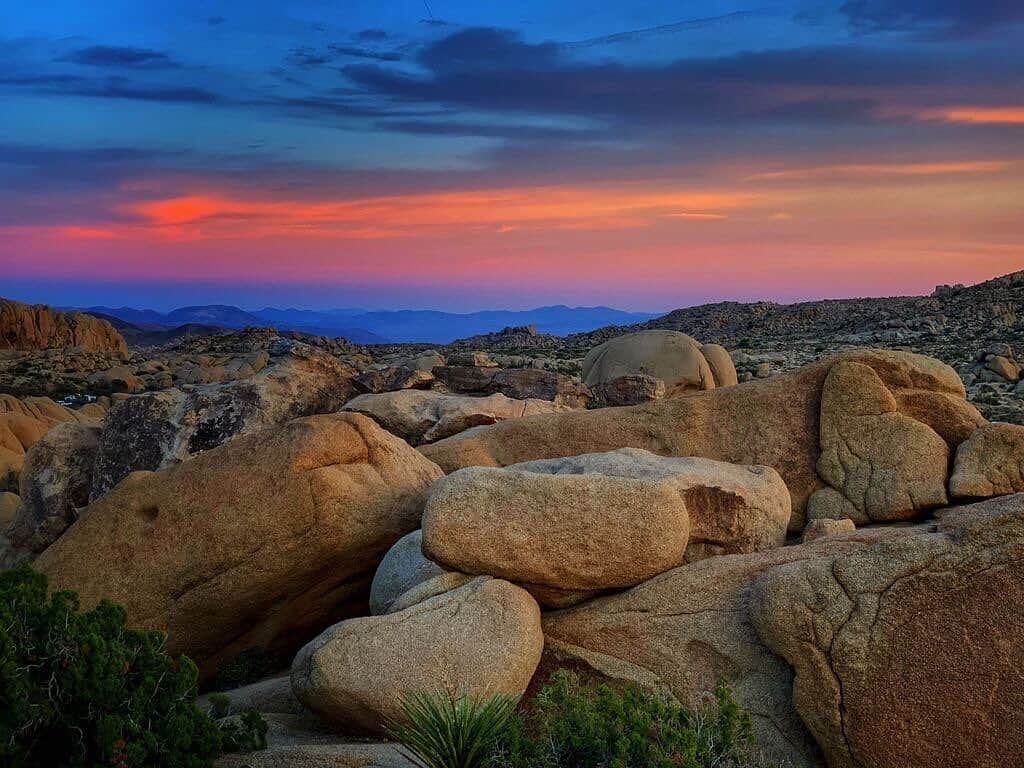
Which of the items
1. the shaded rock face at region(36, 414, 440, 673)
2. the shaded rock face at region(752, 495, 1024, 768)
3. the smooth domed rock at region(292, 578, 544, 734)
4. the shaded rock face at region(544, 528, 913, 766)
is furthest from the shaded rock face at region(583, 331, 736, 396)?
the shaded rock face at region(752, 495, 1024, 768)

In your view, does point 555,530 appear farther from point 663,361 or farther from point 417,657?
point 663,361

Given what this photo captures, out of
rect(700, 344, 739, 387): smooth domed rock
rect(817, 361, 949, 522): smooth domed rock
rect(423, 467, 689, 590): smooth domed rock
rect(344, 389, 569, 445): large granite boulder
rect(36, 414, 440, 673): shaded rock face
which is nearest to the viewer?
rect(423, 467, 689, 590): smooth domed rock

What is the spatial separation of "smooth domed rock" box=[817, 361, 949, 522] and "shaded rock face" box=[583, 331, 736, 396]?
55.7 ft

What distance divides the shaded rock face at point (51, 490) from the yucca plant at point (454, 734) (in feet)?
36.0

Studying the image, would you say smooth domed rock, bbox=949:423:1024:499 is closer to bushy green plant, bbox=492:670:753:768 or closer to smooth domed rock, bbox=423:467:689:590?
smooth domed rock, bbox=423:467:689:590

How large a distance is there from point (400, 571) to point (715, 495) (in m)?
4.89

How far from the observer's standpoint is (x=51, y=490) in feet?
56.3

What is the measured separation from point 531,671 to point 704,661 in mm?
2093

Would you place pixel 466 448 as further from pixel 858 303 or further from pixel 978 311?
pixel 858 303

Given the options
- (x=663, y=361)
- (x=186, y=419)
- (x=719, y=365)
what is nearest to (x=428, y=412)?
(x=186, y=419)

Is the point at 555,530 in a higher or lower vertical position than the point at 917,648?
higher

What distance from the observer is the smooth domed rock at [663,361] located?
34875mm

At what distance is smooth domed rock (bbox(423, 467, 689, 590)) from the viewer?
11.8 m

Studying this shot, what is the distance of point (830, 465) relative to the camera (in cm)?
1689
